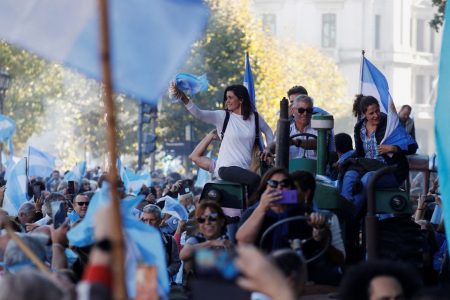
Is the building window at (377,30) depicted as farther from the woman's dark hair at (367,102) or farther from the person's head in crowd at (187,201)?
the woman's dark hair at (367,102)

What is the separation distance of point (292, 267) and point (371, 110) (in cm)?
456

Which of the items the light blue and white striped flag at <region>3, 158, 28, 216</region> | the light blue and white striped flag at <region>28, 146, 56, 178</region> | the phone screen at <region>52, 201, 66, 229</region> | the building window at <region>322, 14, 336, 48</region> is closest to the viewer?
the phone screen at <region>52, 201, 66, 229</region>

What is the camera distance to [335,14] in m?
122

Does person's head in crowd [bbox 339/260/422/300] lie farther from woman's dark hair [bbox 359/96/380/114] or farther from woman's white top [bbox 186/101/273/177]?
woman's white top [bbox 186/101/273/177]

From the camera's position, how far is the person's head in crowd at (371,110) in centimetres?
1185

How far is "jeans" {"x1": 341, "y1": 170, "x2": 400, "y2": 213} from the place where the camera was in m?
10.7

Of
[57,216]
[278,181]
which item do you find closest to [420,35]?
[57,216]

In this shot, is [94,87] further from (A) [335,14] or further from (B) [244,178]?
(A) [335,14]

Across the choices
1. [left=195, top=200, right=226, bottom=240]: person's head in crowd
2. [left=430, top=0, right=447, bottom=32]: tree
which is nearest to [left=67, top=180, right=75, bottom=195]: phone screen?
[left=430, top=0, right=447, bottom=32]: tree

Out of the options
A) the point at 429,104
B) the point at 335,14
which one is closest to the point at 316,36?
the point at 335,14

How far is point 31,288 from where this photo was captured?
6418mm

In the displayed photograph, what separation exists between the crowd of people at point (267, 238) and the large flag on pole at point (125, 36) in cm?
78

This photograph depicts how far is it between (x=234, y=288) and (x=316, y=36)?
4527 inches

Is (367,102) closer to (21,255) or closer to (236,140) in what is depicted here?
(236,140)
